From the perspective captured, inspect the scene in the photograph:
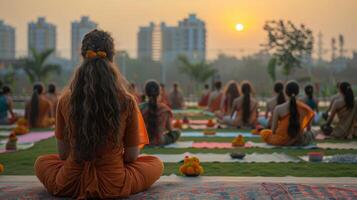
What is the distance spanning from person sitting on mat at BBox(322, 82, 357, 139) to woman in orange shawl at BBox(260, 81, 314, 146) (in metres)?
1.65

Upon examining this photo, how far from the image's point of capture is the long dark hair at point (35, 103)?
1235 centimetres

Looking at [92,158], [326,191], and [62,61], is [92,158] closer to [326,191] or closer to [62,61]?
[326,191]

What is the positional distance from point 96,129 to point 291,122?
5.20 meters

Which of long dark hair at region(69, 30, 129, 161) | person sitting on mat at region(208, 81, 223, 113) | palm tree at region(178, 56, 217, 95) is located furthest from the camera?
palm tree at region(178, 56, 217, 95)

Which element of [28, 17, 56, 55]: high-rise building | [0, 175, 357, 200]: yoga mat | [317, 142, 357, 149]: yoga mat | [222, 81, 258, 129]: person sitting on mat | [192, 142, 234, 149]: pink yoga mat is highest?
[28, 17, 56, 55]: high-rise building

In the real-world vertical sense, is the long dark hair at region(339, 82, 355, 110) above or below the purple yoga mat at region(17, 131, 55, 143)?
above

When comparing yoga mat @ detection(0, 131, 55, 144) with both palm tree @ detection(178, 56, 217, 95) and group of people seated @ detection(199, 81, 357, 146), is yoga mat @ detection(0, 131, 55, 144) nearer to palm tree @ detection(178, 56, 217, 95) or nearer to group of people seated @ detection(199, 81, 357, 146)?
group of people seated @ detection(199, 81, 357, 146)

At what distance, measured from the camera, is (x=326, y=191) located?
14.6ft

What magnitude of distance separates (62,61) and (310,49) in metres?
14.6

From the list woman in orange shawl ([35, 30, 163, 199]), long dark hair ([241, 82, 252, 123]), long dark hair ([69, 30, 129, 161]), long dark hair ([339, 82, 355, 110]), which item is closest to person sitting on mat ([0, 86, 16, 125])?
long dark hair ([241, 82, 252, 123])

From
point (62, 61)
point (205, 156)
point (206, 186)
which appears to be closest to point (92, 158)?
point (206, 186)

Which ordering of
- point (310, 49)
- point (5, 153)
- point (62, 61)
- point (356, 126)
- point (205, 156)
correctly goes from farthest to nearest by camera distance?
point (62, 61), point (310, 49), point (356, 126), point (5, 153), point (205, 156)

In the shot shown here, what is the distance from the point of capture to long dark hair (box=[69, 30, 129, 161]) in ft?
13.3

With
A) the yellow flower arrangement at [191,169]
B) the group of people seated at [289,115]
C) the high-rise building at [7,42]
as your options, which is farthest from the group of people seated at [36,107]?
the high-rise building at [7,42]
